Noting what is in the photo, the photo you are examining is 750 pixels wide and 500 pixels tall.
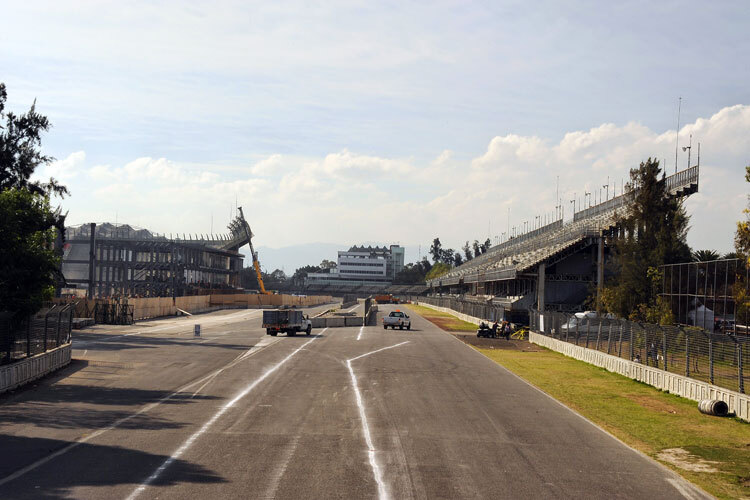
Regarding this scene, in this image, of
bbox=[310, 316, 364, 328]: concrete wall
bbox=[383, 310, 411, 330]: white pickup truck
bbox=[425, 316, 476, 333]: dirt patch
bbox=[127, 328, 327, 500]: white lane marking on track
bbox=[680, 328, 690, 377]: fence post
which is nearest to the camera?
bbox=[127, 328, 327, 500]: white lane marking on track

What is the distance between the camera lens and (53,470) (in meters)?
12.9

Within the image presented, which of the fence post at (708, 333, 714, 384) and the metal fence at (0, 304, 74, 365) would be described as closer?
the fence post at (708, 333, 714, 384)

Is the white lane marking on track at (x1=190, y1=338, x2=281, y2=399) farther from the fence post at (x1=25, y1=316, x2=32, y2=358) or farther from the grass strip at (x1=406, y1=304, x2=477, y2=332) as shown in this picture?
the grass strip at (x1=406, y1=304, x2=477, y2=332)

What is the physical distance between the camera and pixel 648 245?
50.2 meters

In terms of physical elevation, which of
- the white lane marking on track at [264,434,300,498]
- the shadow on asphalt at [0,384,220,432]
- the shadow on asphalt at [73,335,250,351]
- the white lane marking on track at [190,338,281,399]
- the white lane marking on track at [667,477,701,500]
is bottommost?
the shadow on asphalt at [73,335,250,351]

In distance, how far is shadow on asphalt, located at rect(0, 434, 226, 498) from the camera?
38.2 ft

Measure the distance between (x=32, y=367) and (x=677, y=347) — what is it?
23.8 meters

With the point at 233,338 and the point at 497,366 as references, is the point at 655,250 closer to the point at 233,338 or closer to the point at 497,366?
the point at 497,366

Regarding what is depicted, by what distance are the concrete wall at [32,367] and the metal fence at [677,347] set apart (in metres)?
22.9

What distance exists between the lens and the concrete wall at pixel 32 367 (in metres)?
23.6

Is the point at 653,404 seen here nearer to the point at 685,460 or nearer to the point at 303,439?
the point at 685,460

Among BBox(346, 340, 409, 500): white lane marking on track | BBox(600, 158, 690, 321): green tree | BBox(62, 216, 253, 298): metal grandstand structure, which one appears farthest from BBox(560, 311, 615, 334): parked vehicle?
BBox(62, 216, 253, 298): metal grandstand structure

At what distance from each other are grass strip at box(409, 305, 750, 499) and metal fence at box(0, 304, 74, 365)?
18961mm

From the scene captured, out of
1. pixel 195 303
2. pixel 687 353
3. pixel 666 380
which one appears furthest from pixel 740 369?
pixel 195 303
